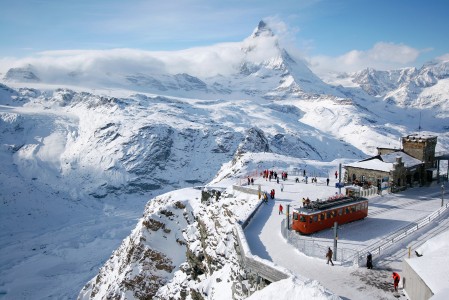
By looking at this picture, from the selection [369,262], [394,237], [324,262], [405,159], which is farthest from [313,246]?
[405,159]

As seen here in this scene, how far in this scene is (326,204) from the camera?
3372 cm

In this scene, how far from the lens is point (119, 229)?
157875 millimetres

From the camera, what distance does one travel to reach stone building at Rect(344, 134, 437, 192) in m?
48.2

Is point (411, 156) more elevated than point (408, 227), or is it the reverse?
point (411, 156)

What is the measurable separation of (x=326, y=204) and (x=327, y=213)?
0.86 m

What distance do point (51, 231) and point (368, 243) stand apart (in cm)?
15793

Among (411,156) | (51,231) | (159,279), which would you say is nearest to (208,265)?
(159,279)

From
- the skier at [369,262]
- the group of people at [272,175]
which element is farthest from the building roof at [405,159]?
the skier at [369,262]

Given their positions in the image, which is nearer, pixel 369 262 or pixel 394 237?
pixel 369 262

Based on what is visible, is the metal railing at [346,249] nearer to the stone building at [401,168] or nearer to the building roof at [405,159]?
the stone building at [401,168]

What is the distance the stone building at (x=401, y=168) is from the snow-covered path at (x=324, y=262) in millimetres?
3360

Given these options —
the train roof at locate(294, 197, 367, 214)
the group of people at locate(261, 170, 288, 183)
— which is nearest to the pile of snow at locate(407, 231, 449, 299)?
the train roof at locate(294, 197, 367, 214)

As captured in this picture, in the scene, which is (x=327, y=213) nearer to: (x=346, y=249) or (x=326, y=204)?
(x=326, y=204)

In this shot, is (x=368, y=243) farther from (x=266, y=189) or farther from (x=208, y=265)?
(x=266, y=189)
